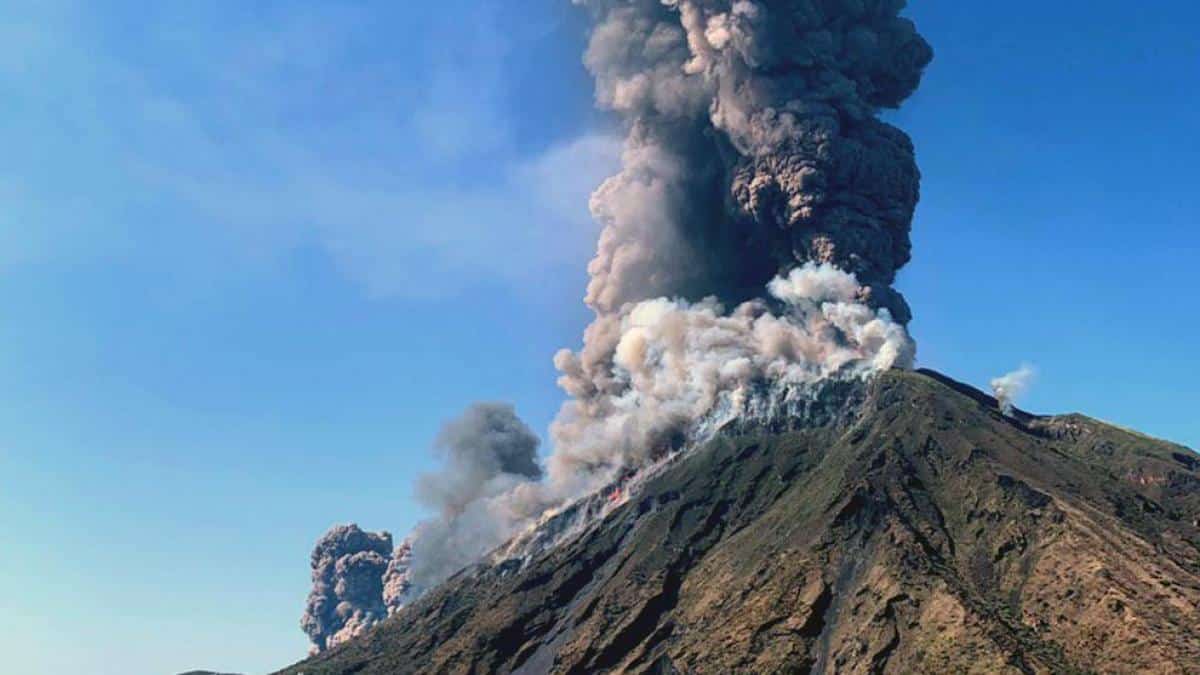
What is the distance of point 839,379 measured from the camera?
175500mm

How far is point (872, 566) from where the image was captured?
12506cm

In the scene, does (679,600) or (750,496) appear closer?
(679,600)

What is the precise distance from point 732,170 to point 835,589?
83.8m

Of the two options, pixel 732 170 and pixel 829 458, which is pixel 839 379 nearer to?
pixel 829 458

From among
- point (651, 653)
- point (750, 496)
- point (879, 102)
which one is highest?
point (879, 102)

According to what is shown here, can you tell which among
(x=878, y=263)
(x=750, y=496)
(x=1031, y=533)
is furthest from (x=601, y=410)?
(x=1031, y=533)

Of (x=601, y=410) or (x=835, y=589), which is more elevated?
(x=601, y=410)

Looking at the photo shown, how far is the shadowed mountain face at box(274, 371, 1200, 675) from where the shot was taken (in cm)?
10731

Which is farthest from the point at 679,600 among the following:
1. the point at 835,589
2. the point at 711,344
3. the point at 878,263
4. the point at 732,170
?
the point at 732,170

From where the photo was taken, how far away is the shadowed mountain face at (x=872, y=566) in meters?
107

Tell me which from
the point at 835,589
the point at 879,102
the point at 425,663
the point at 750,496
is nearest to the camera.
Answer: the point at 835,589

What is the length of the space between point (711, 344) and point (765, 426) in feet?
51.9

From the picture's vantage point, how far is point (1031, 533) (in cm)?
12525

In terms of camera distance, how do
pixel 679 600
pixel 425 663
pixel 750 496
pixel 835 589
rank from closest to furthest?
pixel 835 589 → pixel 679 600 → pixel 425 663 → pixel 750 496
